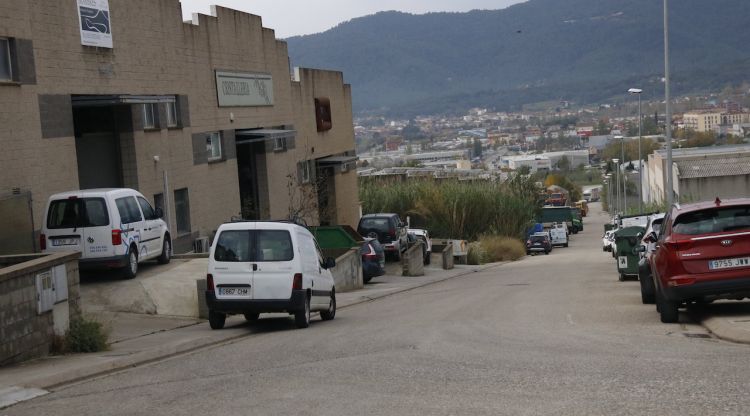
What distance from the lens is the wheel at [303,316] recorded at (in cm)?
1801

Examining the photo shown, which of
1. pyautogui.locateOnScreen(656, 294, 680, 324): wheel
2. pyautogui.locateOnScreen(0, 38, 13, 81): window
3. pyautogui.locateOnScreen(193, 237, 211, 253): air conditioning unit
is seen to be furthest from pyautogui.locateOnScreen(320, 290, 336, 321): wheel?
pyautogui.locateOnScreen(193, 237, 211, 253): air conditioning unit

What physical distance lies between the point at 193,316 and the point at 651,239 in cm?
915

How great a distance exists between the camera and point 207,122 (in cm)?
3566

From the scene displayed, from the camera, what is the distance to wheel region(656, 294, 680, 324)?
15.7 meters

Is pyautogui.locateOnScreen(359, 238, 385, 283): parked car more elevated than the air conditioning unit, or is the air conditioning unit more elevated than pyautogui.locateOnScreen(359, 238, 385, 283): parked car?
the air conditioning unit

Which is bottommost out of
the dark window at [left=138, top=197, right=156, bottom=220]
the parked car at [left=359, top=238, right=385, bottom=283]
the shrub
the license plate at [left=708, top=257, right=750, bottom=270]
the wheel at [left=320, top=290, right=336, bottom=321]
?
the shrub

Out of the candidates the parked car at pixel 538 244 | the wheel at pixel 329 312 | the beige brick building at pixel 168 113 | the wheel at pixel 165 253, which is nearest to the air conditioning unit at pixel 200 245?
the beige brick building at pixel 168 113

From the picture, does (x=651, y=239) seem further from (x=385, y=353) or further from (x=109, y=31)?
(x=109, y=31)

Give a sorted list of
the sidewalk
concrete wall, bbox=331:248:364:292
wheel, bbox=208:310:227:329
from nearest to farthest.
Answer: the sidewalk, wheel, bbox=208:310:227:329, concrete wall, bbox=331:248:364:292

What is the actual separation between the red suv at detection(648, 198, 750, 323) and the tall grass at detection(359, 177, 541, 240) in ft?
163

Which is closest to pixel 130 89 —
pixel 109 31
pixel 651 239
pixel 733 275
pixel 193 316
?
pixel 109 31

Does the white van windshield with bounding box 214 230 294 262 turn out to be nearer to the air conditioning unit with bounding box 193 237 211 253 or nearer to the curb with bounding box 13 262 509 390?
the curb with bounding box 13 262 509 390

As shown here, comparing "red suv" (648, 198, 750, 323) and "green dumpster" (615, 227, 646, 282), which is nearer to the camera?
"red suv" (648, 198, 750, 323)

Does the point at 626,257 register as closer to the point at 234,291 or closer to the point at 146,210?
the point at 146,210
